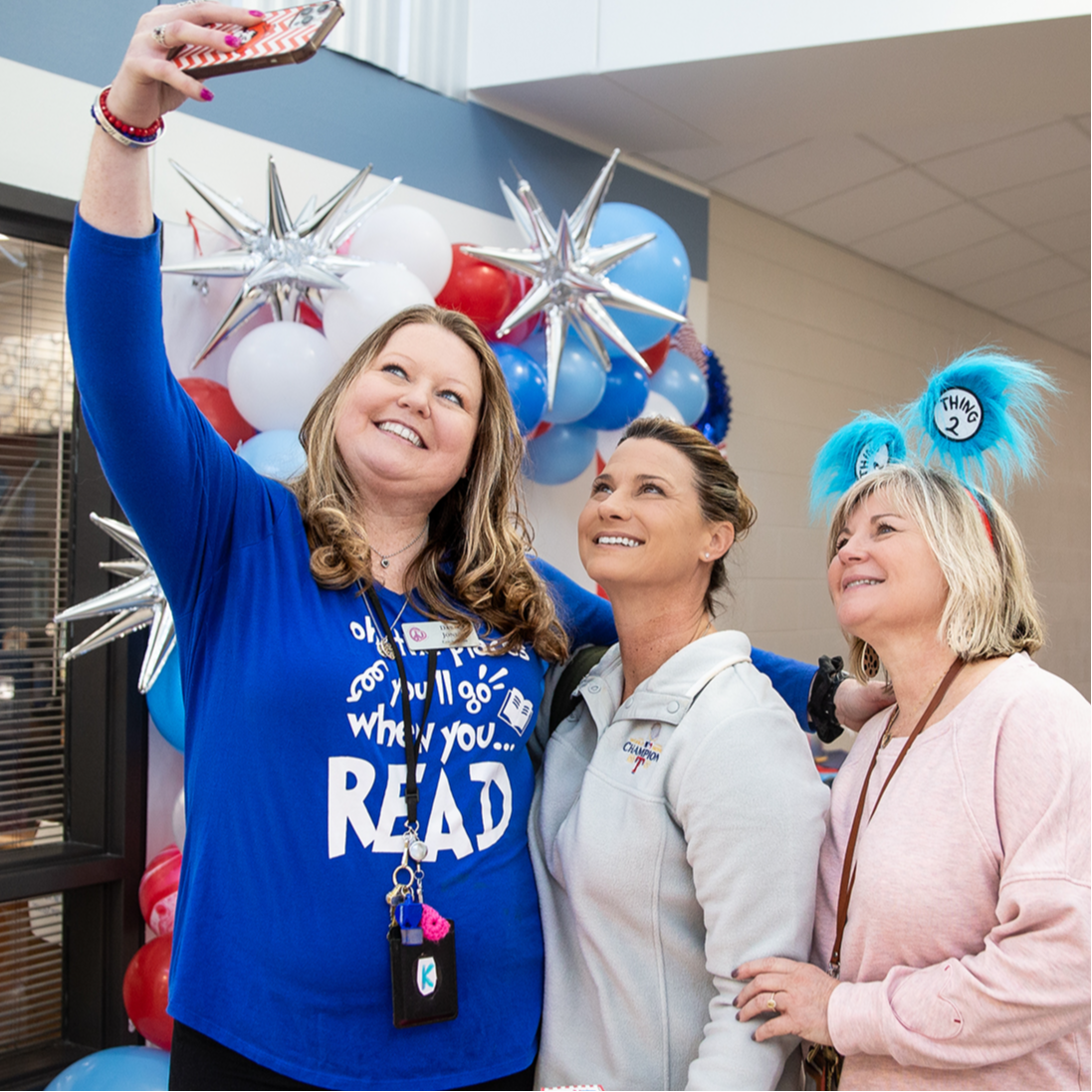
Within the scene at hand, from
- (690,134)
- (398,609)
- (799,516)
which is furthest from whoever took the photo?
(799,516)

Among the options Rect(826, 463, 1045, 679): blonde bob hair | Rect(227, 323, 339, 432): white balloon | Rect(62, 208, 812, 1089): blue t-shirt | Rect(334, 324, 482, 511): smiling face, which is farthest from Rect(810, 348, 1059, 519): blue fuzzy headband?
Rect(227, 323, 339, 432): white balloon

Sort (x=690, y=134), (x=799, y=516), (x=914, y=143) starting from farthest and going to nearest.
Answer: (x=799, y=516)
(x=914, y=143)
(x=690, y=134)

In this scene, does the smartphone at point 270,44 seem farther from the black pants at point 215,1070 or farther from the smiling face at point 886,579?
the black pants at point 215,1070

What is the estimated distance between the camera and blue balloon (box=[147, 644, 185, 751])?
2285mm

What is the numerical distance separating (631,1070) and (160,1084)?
1336 mm

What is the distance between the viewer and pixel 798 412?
4.85 m

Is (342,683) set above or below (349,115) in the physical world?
below

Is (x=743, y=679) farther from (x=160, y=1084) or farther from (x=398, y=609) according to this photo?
(x=160, y=1084)

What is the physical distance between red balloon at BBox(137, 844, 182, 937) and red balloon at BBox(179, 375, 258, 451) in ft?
3.32

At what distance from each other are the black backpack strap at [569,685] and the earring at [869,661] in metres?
0.40

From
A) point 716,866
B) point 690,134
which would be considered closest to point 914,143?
point 690,134

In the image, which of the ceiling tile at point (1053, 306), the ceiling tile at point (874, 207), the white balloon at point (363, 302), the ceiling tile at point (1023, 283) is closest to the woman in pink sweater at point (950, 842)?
the white balloon at point (363, 302)

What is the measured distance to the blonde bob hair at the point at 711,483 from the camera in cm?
155

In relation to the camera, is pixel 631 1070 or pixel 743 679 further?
pixel 743 679
